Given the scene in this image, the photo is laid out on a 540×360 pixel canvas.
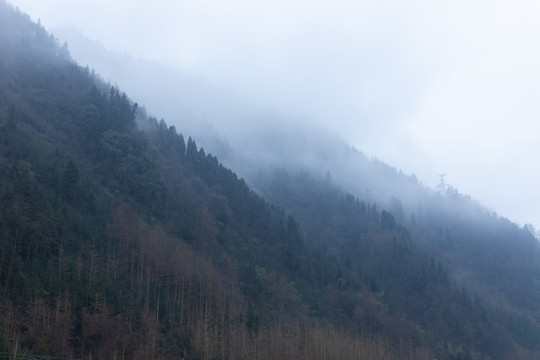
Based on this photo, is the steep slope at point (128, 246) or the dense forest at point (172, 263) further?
the dense forest at point (172, 263)

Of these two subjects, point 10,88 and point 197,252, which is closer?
point 197,252

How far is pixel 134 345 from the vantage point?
57.8 metres

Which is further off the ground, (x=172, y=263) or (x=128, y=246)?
(x=128, y=246)

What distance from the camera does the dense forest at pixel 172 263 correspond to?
59469 mm

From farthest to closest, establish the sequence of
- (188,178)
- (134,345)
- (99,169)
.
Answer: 1. (188,178)
2. (99,169)
3. (134,345)

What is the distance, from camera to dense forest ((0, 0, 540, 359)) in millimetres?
59469

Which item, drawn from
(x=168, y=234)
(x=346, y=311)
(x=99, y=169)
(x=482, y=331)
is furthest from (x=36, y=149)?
(x=482, y=331)

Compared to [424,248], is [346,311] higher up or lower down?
lower down

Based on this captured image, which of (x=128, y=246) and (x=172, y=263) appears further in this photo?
(x=172, y=263)

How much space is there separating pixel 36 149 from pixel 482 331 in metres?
96.3

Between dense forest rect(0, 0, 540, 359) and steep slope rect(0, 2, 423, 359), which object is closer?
steep slope rect(0, 2, 423, 359)

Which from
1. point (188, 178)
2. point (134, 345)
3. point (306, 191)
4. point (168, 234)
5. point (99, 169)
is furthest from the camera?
point (306, 191)

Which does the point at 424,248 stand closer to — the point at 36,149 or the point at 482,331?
the point at 482,331

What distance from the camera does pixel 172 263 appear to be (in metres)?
78.6
